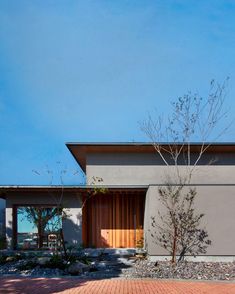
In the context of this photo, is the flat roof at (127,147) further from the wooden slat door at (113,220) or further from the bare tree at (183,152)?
the wooden slat door at (113,220)

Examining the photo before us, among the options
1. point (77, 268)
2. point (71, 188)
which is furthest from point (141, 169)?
point (77, 268)

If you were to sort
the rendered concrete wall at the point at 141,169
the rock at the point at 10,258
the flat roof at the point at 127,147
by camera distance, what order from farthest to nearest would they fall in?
the rendered concrete wall at the point at 141,169 → the flat roof at the point at 127,147 → the rock at the point at 10,258

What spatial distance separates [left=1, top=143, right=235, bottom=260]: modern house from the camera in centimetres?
2148

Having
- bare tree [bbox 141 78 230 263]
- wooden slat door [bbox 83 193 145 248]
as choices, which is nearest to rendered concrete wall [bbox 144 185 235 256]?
bare tree [bbox 141 78 230 263]

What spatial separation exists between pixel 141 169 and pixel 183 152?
2164 mm

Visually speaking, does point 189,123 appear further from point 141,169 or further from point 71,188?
point 71,188

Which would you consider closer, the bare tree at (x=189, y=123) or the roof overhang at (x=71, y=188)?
the bare tree at (x=189, y=123)

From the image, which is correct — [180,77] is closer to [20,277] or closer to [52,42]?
[52,42]

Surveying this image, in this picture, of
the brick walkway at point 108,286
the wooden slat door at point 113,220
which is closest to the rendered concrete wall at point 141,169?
the wooden slat door at point 113,220

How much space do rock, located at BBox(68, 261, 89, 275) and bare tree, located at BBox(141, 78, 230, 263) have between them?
3.57 meters

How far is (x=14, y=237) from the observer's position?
21.7 m

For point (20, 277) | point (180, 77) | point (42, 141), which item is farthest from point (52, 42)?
point (42, 141)

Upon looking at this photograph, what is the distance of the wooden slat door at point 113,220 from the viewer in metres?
22.3

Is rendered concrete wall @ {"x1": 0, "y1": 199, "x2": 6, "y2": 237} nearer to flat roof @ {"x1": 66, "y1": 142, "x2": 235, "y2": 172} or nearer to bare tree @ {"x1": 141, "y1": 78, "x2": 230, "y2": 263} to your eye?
flat roof @ {"x1": 66, "y1": 142, "x2": 235, "y2": 172}
